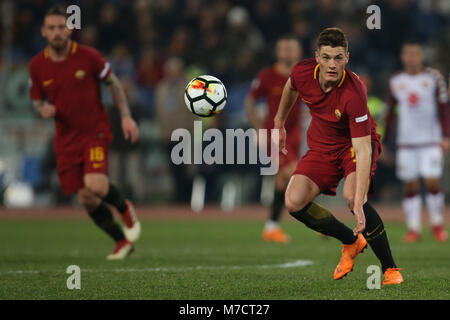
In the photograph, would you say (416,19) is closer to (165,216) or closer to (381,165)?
(381,165)

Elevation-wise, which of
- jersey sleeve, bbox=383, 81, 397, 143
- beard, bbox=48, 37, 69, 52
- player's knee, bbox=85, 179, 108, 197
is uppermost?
beard, bbox=48, 37, 69, 52

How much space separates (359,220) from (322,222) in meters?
0.89

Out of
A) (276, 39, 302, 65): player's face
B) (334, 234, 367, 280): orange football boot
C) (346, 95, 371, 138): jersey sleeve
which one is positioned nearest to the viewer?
(346, 95, 371, 138): jersey sleeve

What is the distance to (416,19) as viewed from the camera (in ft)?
58.7

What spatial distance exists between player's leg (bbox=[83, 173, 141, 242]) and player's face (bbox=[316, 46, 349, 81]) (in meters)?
2.91

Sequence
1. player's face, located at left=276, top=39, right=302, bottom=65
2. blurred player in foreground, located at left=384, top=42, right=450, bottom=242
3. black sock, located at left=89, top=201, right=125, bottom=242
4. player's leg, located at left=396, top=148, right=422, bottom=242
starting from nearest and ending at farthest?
black sock, located at left=89, top=201, right=125, bottom=242
player's face, located at left=276, top=39, right=302, bottom=65
blurred player in foreground, located at left=384, top=42, right=450, bottom=242
player's leg, located at left=396, top=148, right=422, bottom=242

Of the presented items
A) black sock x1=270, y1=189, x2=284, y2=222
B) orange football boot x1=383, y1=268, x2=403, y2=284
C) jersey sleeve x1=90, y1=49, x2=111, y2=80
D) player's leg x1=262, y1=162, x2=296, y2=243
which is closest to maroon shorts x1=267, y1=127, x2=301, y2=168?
player's leg x1=262, y1=162, x2=296, y2=243

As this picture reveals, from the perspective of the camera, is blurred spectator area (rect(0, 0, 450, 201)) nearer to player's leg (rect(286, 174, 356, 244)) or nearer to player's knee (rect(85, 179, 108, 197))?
player's knee (rect(85, 179, 108, 197))

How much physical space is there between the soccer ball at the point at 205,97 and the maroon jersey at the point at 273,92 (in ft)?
13.1

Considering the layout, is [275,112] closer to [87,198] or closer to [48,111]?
[87,198]

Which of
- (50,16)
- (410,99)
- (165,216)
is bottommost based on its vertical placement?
(165,216)

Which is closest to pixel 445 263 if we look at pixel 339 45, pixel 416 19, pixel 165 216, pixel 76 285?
pixel 339 45

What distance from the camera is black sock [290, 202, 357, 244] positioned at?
638cm

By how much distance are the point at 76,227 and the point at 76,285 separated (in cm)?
715
